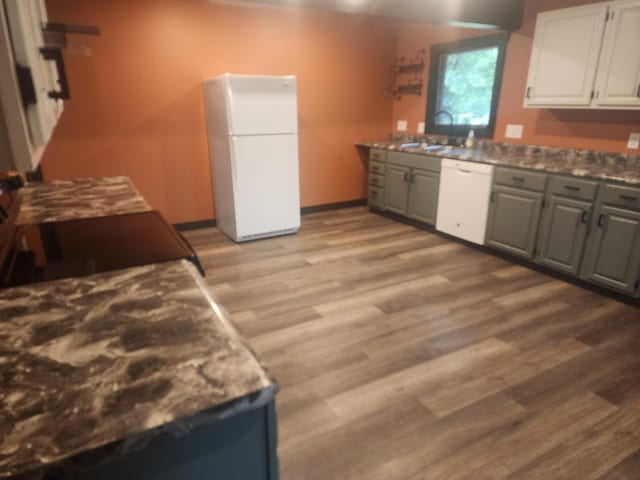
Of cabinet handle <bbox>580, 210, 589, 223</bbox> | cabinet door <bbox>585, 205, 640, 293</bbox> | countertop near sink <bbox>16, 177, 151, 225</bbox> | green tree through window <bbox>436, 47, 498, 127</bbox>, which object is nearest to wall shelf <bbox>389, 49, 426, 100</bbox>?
green tree through window <bbox>436, 47, 498, 127</bbox>

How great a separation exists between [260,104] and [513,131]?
2.48 metres

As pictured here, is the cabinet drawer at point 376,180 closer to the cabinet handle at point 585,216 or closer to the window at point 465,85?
the window at point 465,85

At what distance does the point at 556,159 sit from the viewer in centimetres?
345

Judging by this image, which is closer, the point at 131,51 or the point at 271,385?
the point at 271,385

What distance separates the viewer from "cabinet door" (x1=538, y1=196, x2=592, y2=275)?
292 cm

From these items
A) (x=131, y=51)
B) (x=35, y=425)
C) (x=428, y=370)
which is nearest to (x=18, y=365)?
(x=35, y=425)

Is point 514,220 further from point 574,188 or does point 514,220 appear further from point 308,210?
point 308,210

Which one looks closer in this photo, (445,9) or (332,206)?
(445,9)

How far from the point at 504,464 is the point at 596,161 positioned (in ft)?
9.00

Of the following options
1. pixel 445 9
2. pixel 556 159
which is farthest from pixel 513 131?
pixel 445 9

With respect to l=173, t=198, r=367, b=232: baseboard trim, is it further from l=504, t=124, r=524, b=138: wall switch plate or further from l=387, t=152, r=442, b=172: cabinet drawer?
l=504, t=124, r=524, b=138: wall switch plate

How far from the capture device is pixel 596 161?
326cm

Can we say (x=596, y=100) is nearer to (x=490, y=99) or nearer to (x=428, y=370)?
(x=490, y=99)

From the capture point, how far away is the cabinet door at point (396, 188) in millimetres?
4547
